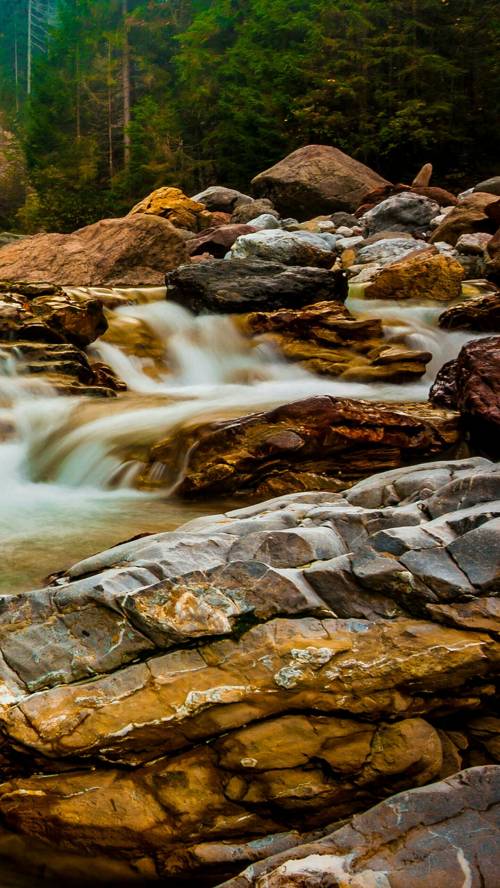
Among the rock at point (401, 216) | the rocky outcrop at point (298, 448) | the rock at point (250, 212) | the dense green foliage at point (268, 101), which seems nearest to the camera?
the rocky outcrop at point (298, 448)

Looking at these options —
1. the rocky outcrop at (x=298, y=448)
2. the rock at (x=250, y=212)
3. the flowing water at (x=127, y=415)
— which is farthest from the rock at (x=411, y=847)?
the rock at (x=250, y=212)

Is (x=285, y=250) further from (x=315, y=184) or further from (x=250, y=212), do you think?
(x=315, y=184)

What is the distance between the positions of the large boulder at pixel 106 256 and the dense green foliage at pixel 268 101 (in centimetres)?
1446

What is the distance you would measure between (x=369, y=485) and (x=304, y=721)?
1.75m

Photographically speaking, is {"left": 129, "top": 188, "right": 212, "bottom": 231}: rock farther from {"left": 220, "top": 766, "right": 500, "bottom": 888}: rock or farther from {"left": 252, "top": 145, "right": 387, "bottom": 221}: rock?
{"left": 220, "top": 766, "right": 500, "bottom": 888}: rock

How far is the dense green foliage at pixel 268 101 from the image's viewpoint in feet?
86.0

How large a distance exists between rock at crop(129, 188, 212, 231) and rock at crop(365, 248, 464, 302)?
10.4 m

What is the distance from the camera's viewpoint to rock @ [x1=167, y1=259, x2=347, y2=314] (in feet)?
34.6

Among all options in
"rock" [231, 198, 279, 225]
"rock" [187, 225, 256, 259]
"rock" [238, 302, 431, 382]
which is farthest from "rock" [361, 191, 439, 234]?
"rock" [238, 302, 431, 382]

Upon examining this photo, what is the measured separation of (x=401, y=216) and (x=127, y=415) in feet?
43.2

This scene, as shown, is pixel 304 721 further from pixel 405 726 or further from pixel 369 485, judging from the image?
pixel 369 485

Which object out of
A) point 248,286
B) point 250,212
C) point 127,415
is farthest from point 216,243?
point 127,415

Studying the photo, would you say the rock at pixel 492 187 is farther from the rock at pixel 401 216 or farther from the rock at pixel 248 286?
the rock at pixel 248 286

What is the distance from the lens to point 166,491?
5.64m
